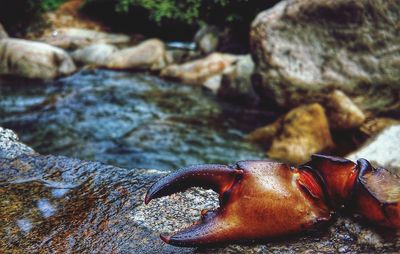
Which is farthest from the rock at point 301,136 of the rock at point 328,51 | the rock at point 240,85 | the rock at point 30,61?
the rock at point 30,61

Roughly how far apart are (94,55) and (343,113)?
8.09 m

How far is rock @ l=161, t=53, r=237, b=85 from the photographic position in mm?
10648

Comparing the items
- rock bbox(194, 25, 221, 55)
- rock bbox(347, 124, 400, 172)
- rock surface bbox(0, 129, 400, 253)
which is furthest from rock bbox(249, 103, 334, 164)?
rock bbox(194, 25, 221, 55)

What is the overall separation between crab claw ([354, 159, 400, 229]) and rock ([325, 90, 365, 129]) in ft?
17.8

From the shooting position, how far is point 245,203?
1.36m

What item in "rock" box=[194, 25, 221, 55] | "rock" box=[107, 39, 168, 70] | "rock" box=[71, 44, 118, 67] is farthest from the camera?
"rock" box=[194, 25, 221, 55]

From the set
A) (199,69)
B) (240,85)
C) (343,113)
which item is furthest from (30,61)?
(343,113)

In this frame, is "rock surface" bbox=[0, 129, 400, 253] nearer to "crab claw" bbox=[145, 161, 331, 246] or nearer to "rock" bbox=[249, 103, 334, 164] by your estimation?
"crab claw" bbox=[145, 161, 331, 246]

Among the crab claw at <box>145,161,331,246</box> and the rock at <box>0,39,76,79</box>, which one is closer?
the crab claw at <box>145,161,331,246</box>

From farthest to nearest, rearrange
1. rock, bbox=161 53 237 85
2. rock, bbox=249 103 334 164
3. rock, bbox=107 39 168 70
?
rock, bbox=107 39 168 70
rock, bbox=161 53 237 85
rock, bbox=249 103 334 164

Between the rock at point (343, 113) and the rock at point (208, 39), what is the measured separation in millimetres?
6876

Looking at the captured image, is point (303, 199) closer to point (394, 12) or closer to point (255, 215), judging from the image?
point (255, 215)


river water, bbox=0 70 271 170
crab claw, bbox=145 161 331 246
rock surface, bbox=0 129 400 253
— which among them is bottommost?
river water, bbox=0 70 271 170

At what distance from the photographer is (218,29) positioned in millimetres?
13719
